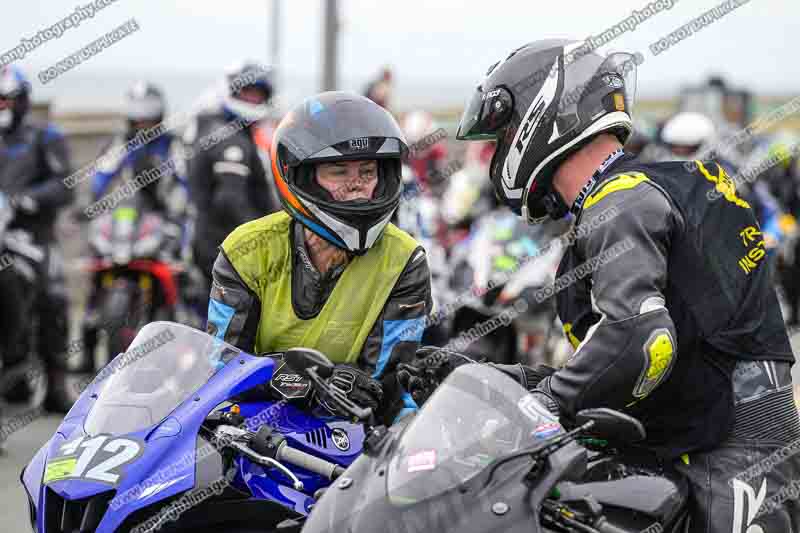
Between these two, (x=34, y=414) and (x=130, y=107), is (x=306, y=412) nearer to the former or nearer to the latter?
(x=34, y=414)

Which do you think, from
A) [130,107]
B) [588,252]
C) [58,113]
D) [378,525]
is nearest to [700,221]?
[588,252]

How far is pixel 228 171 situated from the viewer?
9.00m

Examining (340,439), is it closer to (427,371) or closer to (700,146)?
(427,371)

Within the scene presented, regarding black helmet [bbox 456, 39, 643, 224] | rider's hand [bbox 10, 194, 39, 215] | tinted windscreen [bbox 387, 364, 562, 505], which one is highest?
black helmet [bbox 456, 39, 643, 224]

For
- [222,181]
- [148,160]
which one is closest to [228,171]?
[222,181]

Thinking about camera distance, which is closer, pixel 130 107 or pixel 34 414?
pixel 34 414

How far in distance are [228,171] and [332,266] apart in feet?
15.2

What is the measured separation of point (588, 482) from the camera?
124 inches

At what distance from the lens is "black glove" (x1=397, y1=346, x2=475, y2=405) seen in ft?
11.6

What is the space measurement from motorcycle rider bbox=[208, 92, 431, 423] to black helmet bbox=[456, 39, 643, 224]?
0.68m

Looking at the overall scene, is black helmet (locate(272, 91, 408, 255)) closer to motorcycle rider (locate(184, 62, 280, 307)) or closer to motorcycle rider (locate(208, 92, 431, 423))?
motorcycle rider (locate(208, 92, 431, 423))

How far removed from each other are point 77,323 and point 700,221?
37.7ft

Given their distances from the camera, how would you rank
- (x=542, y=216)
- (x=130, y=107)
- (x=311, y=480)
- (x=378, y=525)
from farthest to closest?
1. (x=130, y=107)
2. (x=542, y=216)
3. (x=311, y=480)
4. (x=378, y=525)

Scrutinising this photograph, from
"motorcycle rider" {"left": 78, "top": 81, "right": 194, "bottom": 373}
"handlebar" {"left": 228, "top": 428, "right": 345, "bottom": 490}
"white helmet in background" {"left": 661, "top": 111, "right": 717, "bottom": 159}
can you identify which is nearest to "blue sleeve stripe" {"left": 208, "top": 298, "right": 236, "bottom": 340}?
"handlebar" {"left": 228, "top": 428, "right": 345, "bottom": 490}
